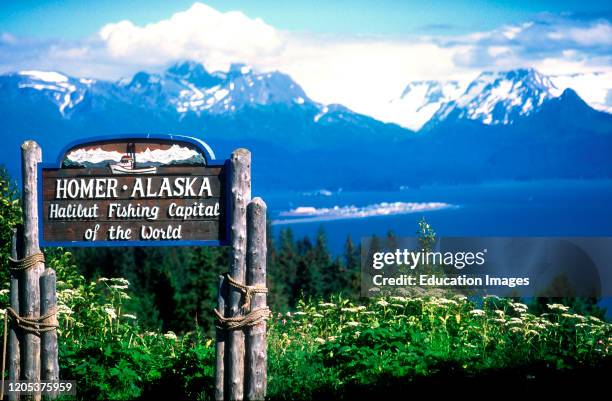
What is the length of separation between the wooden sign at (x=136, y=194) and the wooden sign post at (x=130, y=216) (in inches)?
0.5

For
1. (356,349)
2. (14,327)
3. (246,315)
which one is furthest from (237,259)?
(14,327)

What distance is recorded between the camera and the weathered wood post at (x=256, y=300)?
8219 mm

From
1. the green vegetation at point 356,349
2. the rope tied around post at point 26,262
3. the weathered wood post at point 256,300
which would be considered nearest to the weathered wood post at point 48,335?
the rope tied around post at point 26,262

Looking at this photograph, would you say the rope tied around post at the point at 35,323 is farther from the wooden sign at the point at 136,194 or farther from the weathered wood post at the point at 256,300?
the weathered wood post at the point at 256,300

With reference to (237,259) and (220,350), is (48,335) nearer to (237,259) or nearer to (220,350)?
(220,350)

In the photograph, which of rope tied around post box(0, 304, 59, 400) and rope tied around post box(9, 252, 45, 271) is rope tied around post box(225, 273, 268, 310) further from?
rope tied around post box(9, 252, 45, 271)

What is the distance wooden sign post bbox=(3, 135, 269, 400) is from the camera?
27.4 ft

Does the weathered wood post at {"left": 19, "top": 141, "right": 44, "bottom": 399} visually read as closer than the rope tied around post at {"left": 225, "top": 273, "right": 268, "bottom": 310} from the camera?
No

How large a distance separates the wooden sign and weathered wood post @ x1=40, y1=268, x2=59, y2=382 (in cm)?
48

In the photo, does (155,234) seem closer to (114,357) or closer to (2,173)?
(114,357)

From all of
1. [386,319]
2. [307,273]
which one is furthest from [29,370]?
[307,273]

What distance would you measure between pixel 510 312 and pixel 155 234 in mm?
6179

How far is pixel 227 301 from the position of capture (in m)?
8.41

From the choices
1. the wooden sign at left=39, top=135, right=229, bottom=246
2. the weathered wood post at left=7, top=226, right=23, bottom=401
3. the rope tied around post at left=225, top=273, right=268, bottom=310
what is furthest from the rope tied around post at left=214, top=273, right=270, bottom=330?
the weathered wood post at left=7, top=226, right=23, bottom=401
